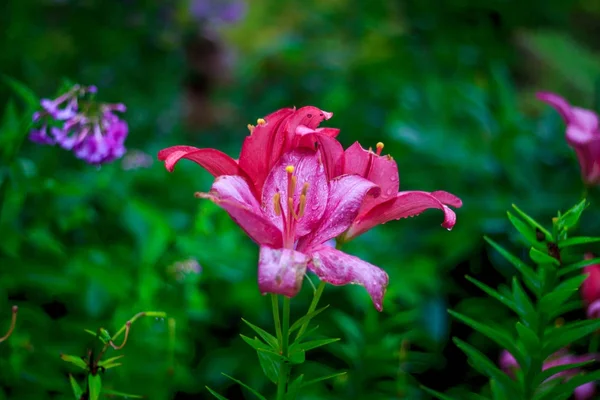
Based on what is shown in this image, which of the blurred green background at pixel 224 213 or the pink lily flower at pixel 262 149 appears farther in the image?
the blurred green background at pixel 224 213

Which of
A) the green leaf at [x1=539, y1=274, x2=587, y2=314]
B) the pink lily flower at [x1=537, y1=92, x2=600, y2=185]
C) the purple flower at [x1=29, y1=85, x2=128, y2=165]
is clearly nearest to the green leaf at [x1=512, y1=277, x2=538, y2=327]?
the green leaf at [x1=539, y1=274, x2=587, y2=314]

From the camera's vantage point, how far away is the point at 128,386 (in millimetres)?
1124

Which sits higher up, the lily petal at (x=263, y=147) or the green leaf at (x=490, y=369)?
the lily petal at (x=263, y=147)

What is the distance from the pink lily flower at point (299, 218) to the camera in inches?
24.9

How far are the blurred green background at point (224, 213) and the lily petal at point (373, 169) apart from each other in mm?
391

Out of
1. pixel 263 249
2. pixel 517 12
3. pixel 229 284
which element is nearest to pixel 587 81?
pixel 517 12

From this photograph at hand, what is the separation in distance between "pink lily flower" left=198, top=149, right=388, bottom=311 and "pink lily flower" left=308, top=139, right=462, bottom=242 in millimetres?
24

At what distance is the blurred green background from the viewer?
122cm

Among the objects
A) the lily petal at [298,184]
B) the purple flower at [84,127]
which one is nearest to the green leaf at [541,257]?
the lily petal at [298,184]

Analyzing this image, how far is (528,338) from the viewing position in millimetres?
765

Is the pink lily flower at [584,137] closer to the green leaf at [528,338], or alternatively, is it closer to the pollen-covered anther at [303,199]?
the green leaf at [528,338]

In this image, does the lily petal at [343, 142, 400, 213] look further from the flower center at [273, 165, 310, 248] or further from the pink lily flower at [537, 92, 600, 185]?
the pink lily flower at [537, 92, 600, 185]

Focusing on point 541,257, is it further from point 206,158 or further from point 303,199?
point 206,158

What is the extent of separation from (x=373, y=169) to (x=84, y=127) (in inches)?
23.6
